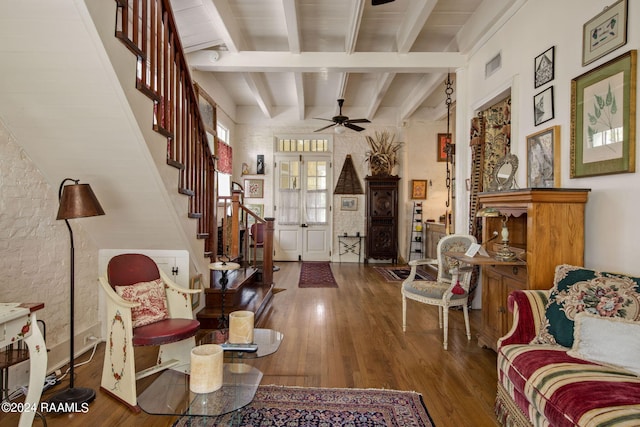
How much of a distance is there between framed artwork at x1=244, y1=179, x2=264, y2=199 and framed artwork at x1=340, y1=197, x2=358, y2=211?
194cm

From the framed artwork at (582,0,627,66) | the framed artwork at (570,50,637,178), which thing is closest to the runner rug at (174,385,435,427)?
the framed artwork at (570,50,637,178)

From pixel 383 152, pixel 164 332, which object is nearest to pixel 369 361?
pixel 164 332

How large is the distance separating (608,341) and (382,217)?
614 cm

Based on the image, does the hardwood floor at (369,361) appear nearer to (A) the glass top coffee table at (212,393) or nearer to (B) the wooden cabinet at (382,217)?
(A) the glass top coffee table at (212,393)

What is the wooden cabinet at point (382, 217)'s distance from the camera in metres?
7.94

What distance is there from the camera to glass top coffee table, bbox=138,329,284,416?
1606mm

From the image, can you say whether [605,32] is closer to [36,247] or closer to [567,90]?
[567,90]

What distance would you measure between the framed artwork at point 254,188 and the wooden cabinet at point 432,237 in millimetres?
3875

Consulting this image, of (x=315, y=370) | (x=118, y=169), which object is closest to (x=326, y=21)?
(x=118, y=169)

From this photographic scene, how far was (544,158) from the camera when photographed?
299cm

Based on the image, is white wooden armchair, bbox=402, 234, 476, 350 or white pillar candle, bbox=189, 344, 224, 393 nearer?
Answer: white pillar candle, bbox=189, 344, 224, 393

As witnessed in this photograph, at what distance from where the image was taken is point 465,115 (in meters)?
4.62

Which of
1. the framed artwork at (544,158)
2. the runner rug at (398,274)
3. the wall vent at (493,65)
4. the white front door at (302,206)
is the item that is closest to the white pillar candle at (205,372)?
the framed artwork at (544,158)

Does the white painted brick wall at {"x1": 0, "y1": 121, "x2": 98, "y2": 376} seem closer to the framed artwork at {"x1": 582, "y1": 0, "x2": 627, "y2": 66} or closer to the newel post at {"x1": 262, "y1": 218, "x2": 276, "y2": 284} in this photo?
the newel post at {"x1": 262, "y1": 218, "x2": 276, "y2": 284}
